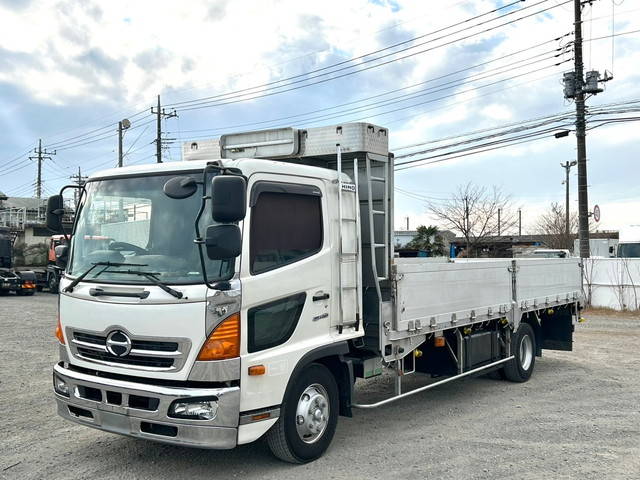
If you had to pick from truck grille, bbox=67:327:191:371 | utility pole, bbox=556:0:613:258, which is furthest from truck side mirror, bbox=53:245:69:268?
utility pole, bbox=556:0:613:258

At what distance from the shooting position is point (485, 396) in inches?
303

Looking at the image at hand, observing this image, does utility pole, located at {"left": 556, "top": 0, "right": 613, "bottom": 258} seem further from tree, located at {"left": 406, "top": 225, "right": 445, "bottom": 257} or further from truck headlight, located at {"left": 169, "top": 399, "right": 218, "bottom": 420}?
truck headlight, located at {"left": 169, "top": 399, "right": 218, "bottom": 420}

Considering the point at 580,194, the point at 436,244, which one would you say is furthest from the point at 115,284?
the point at 436,244

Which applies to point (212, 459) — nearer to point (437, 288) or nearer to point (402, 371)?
point (402, 371)

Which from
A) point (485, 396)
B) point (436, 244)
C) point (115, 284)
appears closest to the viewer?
point (115, 284)

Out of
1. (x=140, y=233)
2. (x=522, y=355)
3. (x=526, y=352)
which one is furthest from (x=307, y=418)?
(x=526, y=352)

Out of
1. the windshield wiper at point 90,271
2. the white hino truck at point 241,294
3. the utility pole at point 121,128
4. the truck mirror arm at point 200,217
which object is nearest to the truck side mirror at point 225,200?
the white hino truck at point 241,294

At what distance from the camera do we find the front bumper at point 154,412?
4.26 m

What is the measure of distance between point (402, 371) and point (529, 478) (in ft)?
5.55

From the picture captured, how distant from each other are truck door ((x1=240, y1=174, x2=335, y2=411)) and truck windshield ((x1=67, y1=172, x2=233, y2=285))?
1.18 ft

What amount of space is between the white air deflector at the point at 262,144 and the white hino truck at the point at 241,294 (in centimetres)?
2

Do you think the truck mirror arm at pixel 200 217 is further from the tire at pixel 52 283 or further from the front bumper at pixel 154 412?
the tire at pixel 52 283

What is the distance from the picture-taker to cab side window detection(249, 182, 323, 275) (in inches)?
184

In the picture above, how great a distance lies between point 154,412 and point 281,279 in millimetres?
1399
